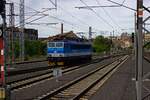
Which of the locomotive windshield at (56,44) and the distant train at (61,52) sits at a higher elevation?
the locomotive windshield at (56,44)

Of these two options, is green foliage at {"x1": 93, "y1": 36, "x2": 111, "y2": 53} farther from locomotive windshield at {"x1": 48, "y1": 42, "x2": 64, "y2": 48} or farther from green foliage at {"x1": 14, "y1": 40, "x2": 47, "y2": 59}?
locomotive windshield at {"x1": 48, "y1": 42, "x2": 64, "y2": 48}

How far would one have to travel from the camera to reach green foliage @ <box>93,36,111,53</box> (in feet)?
484

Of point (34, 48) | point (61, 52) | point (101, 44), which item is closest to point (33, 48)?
point (34, 48)

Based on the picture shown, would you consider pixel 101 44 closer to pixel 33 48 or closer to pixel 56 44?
pixel 33 48

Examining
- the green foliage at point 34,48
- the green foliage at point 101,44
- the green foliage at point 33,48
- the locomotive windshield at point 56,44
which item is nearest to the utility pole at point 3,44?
the locomotive windshield at point 56,44

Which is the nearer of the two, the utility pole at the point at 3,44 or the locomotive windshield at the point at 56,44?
the utility pole at the point at 3,44

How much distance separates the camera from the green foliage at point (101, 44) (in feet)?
484

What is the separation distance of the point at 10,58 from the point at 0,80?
144 ft

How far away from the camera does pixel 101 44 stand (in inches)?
6240

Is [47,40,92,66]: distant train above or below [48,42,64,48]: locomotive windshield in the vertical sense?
below

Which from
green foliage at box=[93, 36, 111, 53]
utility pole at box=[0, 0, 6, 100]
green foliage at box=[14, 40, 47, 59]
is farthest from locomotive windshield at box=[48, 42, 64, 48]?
green foliage at box=[93, 36, 111, 53]

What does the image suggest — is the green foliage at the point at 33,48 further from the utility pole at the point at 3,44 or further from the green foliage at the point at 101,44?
the utility pole at the point at 3,44

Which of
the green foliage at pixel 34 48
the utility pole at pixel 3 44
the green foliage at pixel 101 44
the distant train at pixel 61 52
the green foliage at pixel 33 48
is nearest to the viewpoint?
the utility pole at pixel 3 44

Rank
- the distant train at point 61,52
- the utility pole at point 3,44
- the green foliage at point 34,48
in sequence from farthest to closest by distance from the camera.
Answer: the green foliage at point 34,48 < the distant train at point 61,52 < the utility pole at point 3,44
